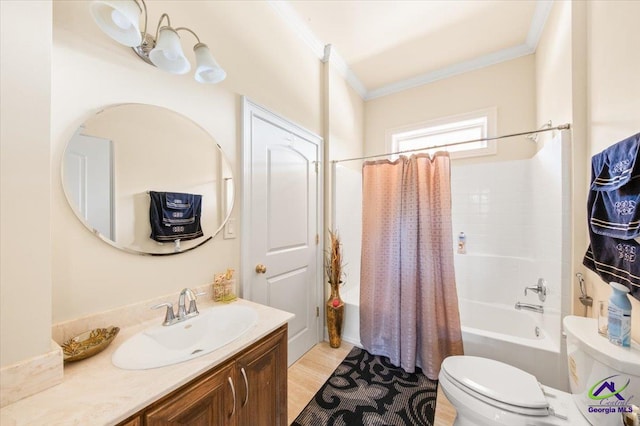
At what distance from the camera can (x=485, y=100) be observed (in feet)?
8.26

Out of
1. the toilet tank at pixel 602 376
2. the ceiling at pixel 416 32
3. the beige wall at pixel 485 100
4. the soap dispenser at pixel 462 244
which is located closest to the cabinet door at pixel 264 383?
the toilet tank at pixel 602 376

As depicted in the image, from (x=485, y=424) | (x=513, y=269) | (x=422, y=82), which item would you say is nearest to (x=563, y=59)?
(x=422, y=82)

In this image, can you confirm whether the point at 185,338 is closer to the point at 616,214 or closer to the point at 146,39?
the point at 146,39

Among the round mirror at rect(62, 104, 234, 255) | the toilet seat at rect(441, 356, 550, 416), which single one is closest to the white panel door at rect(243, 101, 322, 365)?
the round mirror at rect(62, 104, 234, 255)

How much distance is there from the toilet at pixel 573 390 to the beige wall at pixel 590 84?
24cm

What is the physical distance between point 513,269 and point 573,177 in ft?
3.94

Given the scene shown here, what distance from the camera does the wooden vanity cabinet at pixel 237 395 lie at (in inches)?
28.7

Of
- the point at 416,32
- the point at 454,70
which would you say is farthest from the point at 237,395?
the point at 454,70

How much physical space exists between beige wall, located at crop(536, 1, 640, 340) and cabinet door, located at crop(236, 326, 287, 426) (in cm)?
158

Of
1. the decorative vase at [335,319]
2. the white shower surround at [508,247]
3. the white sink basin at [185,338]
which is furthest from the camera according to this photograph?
the decorative vase at [335,319]

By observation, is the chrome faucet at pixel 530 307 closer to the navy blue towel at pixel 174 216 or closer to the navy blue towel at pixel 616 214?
the navy blue towel at pixel 616 214

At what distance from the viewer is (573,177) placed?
1483 mm

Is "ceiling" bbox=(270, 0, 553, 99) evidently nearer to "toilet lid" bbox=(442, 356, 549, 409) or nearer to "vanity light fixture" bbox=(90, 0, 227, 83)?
"vanity light fixture" bbox=(90, 0, 227, 83)

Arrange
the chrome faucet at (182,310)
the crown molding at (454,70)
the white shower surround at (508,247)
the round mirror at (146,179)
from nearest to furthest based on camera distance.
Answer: the round mirror at (146,179) < the chrome faucet at (182,310) < the white shower surround at (508,247) < the crown molding at (454,70)
